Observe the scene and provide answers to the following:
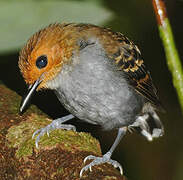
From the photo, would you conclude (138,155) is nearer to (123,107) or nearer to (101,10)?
(123,107)

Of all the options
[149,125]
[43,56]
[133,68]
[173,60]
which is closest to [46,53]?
[43,56]

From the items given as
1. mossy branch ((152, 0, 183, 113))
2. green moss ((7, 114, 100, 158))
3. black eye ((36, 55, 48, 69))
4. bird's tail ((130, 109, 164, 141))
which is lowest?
bird's tail ((130, 109, 164, 141))

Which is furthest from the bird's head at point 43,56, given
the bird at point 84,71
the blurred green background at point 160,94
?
the blurred green background at point 160,94

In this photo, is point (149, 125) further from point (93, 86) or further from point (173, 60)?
point (173, 60)

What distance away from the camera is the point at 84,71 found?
3.36 m

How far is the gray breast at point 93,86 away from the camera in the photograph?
11.0 feet

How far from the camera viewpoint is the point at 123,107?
3643mm

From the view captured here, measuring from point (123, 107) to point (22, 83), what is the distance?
153cm

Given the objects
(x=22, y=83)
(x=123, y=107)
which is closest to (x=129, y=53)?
(x=123, y=107)

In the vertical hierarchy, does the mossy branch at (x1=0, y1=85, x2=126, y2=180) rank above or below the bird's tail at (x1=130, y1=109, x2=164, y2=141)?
above

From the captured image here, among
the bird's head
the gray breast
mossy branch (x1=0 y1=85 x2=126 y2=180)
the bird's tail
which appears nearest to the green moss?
mossy branch (x1=0 y1=85 x2=126 y2=180)

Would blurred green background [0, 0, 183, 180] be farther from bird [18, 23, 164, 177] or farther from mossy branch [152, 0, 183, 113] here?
mossy branch [152, 0, 183, 113]

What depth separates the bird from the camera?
11.0ft

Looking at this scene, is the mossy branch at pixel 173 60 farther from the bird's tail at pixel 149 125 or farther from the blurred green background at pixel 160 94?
the bird's tail at pixel 149 125
